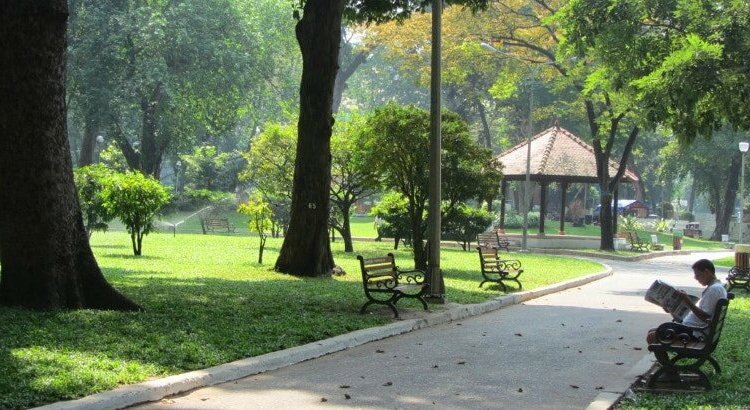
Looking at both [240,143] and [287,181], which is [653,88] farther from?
[240,143]

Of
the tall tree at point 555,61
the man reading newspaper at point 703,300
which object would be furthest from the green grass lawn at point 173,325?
the tall tree at point 555,61

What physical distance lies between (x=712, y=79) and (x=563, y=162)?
28.7m

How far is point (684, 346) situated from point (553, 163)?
1489 inches

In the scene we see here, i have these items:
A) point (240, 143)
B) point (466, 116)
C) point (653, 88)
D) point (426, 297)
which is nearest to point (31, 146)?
point (426, 297)

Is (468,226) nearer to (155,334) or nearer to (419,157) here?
(419,157)

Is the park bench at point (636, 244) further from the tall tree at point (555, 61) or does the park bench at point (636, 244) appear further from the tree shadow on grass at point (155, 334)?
the tree shadow on grass at point (155, 334)

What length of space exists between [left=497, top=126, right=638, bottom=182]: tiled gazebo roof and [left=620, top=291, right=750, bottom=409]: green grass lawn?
32.7 m

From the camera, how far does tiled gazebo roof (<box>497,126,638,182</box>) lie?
4547 centimetres

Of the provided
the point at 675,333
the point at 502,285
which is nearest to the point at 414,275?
the point at 502,285

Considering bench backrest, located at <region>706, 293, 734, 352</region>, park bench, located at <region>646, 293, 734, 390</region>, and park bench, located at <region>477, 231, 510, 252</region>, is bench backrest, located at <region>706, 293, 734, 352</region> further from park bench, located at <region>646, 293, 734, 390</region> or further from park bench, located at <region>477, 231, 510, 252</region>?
park bench, located at <region>477, 231, 510, 252</region>

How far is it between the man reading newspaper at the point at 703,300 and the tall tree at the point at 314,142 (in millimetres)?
11757

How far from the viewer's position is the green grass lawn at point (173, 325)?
26.6ft

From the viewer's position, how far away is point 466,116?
7462 centimetres

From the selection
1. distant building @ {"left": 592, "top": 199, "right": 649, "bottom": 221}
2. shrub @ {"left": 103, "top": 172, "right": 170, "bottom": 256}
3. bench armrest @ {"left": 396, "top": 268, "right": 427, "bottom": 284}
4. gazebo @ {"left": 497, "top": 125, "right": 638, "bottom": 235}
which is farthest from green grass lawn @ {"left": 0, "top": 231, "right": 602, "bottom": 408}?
distant building @ {"left": 592, "top": 199, "right": 649, "bottom": 221}
